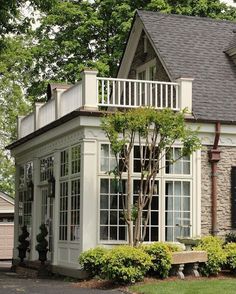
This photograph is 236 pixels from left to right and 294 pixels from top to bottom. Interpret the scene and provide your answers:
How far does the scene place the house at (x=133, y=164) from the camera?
748 inches

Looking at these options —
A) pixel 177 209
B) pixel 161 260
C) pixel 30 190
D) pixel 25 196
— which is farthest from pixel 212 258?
pixel 25 196

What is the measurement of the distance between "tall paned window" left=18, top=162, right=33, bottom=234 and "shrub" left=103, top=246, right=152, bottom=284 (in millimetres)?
7924

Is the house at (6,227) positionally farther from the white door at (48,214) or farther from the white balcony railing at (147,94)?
the white balcony railing at (147,94)

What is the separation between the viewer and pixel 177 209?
782 inches

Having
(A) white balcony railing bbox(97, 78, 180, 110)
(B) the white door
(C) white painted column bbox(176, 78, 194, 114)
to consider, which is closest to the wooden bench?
(A) white balcony railing bbox(97, 78, 180, 110)

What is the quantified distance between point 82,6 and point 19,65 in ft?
18.5

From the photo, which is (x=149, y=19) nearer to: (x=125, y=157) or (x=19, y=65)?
(x=125, y=157)

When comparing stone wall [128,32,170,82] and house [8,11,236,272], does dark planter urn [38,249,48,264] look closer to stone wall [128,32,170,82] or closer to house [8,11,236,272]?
house [8,11,236,272]

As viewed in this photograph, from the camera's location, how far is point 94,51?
3769 centimetres

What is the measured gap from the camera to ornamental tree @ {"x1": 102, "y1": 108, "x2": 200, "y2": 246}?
17688 millimetres

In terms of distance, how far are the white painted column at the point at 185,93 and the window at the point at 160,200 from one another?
115 centimetres

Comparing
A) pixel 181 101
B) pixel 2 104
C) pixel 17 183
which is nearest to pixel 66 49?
pixel 2 104

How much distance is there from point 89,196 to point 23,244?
18.7ft

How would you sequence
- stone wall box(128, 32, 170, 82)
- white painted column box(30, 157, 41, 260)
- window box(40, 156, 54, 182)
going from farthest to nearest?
1. white painted column box(30, 157, 41, 260)
2. stone wall box(128, 32, 170, 82)
3. window box(40, 156, 54, 182)
